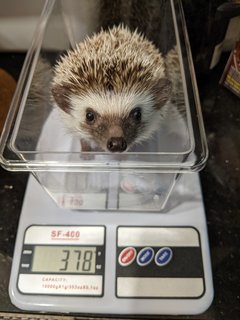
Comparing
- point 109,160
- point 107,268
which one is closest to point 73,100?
point 109,160

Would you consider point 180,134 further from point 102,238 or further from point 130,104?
point 102,238

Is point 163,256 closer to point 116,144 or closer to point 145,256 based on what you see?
point 145,256

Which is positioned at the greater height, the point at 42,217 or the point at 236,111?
the point at 236,111

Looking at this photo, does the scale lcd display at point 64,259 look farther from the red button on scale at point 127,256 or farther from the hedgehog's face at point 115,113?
the hedgehog's face at point 115,113

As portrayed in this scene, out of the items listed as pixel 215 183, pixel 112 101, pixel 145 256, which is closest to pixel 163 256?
pixel 145 256

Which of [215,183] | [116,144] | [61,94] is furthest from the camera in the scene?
[215,183]

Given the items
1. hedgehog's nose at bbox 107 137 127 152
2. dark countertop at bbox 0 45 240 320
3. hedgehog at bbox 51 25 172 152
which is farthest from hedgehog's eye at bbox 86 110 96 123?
dark countertop at bbox 0 45 240 320
